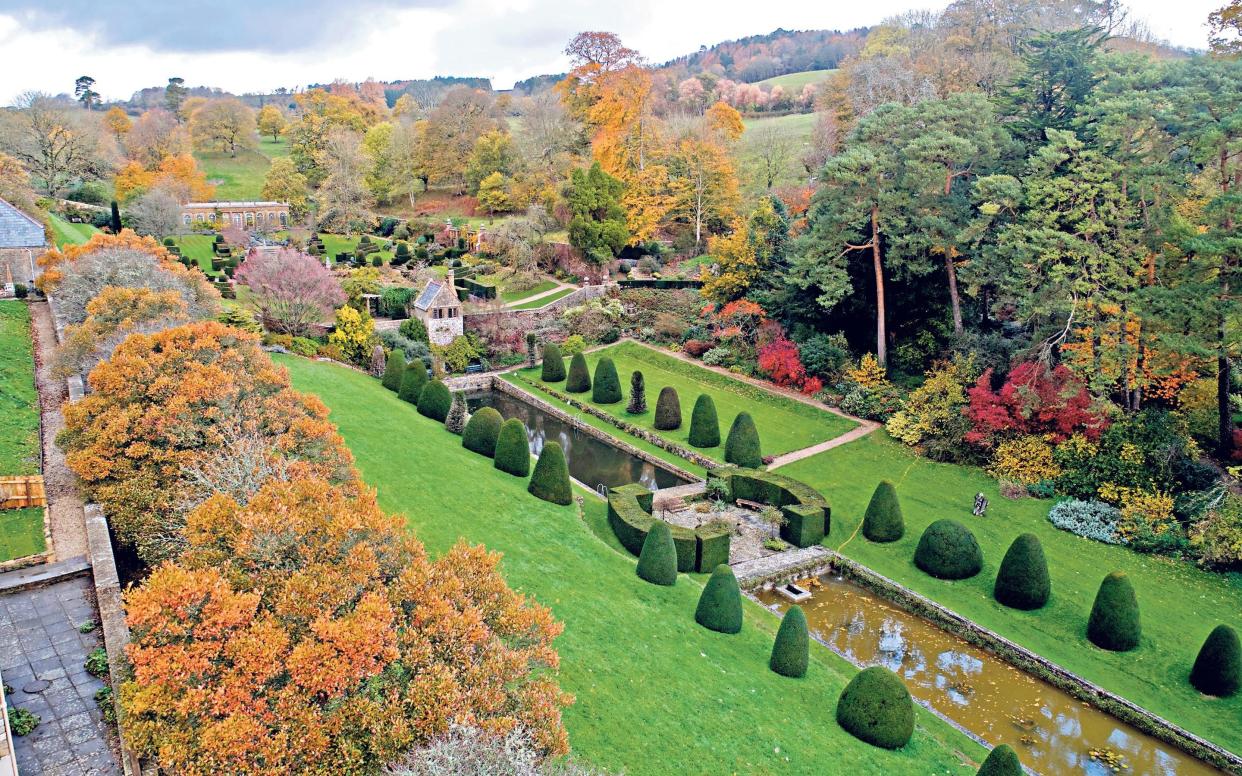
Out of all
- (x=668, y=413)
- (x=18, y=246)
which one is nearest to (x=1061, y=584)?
(x=668, y=413)

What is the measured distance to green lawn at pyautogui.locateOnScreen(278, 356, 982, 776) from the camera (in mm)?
13914

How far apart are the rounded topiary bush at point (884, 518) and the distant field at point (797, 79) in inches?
3260

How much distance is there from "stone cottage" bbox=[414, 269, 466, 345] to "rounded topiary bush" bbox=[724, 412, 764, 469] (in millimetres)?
20166

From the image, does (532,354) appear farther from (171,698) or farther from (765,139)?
(171,698)

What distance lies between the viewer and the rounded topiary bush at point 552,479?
24500 mm

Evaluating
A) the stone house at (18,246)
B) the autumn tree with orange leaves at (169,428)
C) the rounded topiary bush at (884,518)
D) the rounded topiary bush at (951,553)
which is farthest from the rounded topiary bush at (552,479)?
the stone house at (18,246)

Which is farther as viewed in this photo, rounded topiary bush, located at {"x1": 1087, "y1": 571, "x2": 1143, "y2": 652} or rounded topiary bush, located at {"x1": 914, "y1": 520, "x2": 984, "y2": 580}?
rounded topiary bush, located at {"x1": 914, "y1": 520, "x2": 984, "y2": 580}

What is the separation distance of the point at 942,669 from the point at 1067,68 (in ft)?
77.0

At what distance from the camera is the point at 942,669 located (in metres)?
19.0

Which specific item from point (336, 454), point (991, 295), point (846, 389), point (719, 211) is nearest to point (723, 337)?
point (846, 389)

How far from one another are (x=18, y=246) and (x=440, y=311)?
19.0 m

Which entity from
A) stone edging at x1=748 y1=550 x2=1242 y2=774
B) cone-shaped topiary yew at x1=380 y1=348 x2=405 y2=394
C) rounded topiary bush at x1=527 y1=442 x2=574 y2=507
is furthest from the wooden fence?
cone-shaped topiary yew at x1=380 y1=348 x2=405 y2=394

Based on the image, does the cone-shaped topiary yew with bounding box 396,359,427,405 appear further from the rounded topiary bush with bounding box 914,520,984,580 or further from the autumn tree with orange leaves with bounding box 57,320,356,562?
the rounded topiary bush with bounding box 914,520,984,580

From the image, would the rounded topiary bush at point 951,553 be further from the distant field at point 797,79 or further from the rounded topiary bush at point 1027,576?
the distant field at point 797,79
